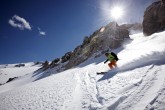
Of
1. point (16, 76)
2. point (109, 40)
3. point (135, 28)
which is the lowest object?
point (109, 40)

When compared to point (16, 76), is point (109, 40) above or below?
below

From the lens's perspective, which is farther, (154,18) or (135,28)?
(135,28)

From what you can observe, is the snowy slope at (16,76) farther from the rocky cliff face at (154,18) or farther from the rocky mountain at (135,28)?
the rocky cliff face at (154,18)

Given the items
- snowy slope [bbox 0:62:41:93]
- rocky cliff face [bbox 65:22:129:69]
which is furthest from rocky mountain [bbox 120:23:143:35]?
snowy slope [bbox 0:62:41:93]

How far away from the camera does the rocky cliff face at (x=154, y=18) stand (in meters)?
27.1

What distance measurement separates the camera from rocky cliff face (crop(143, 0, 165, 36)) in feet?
88.9

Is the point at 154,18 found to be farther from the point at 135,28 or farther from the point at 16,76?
the point at 16,76

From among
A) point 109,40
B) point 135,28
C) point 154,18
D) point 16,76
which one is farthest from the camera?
point 16,76

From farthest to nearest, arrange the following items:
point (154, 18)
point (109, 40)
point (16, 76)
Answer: point (16, 76) → point (109, 40) → point (154, 18)

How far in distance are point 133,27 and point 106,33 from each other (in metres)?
13.5

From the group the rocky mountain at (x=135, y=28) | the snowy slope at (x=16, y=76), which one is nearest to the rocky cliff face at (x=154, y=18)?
the rocky mountain at (x=135, y=28)

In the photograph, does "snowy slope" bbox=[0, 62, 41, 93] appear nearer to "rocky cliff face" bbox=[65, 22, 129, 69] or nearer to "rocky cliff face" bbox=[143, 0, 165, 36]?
"rocky cliff face" bbox=[65, 22, 129, 69]

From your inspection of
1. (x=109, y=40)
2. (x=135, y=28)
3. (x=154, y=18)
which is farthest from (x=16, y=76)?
(x=154, y=18)

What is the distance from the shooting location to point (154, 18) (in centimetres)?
2869
